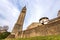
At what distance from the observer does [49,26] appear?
30.7 m

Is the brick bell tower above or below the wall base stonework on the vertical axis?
above

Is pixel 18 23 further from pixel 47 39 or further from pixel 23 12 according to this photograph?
pixel 47 39

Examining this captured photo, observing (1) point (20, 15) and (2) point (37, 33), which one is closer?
(2) point (37, 33)

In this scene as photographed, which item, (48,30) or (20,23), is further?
(20,23)

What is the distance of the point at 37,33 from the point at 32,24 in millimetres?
20480

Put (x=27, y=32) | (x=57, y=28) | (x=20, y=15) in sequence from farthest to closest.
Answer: (x=20, y=15) → (x=27, y=32) → (x=57, y=28)

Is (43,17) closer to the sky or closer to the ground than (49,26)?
closer to the sky

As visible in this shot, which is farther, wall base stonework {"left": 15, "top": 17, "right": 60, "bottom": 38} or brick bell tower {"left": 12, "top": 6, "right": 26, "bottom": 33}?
brick bell tower {"left": 12, "top": 6, "right": 26, "bottom": 33}

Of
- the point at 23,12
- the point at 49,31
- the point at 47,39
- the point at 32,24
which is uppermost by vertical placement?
the point at 23,12

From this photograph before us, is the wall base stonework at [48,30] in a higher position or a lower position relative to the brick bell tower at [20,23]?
lower

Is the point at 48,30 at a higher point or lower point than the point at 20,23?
lower

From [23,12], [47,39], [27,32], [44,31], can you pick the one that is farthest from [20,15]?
[47,39]

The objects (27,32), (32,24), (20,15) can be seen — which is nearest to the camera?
(27,32)

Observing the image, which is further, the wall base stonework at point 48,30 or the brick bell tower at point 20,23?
the brick bell tower at point 20,23
